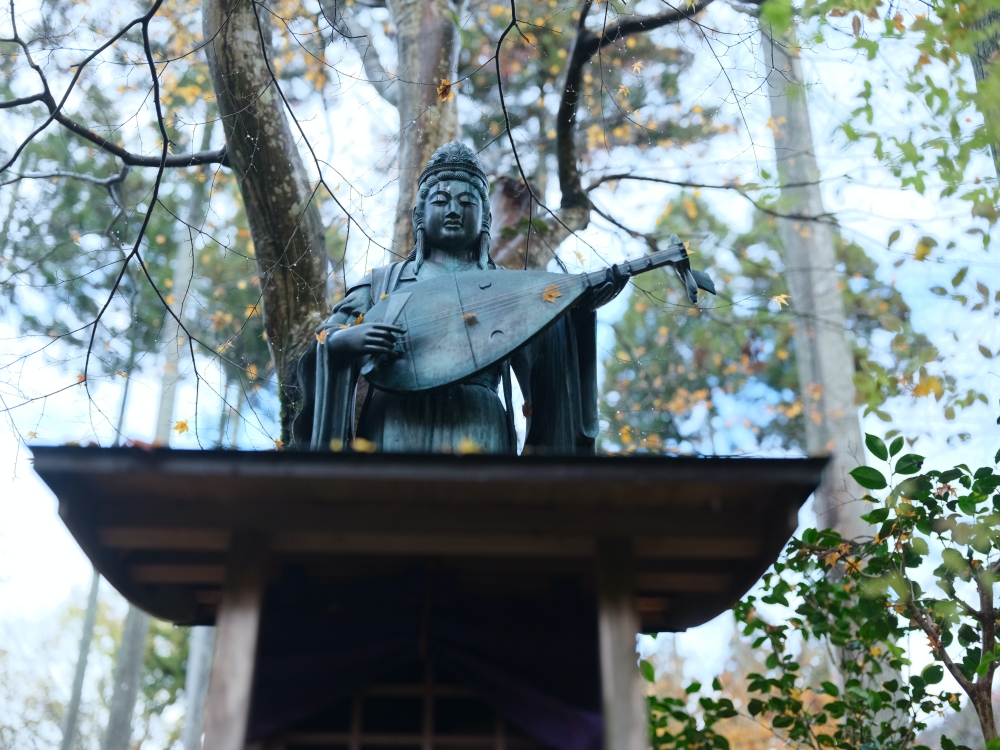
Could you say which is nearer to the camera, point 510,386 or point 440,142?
Answer: point 510,386

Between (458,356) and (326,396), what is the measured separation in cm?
65

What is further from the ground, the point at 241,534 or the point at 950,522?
the point at 950,522

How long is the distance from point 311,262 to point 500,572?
4.06m

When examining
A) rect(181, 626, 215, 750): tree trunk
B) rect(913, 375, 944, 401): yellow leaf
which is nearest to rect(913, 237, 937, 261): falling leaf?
rect(913, 375, 944, 401): yellow leaf

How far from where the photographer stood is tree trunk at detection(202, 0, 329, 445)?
681 centimetres

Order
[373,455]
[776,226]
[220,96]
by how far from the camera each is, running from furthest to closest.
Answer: [776,226] → [220,96] → [373,455]

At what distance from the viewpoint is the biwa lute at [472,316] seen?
4.08m

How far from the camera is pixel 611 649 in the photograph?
3.08 m

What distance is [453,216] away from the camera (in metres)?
4.92

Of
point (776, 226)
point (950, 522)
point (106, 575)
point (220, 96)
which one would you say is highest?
point (776, 226)

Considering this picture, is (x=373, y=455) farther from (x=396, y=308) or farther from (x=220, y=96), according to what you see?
(x=220, y=96)

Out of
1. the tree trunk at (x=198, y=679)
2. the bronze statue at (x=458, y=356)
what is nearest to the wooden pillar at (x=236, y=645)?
the bronze statue at (x=458, y=356)

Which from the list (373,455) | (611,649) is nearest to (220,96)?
(373,455)

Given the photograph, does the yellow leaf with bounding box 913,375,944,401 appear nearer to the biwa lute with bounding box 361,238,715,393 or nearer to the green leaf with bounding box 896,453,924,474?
the green leaf with bounding box 896,453,924,474
